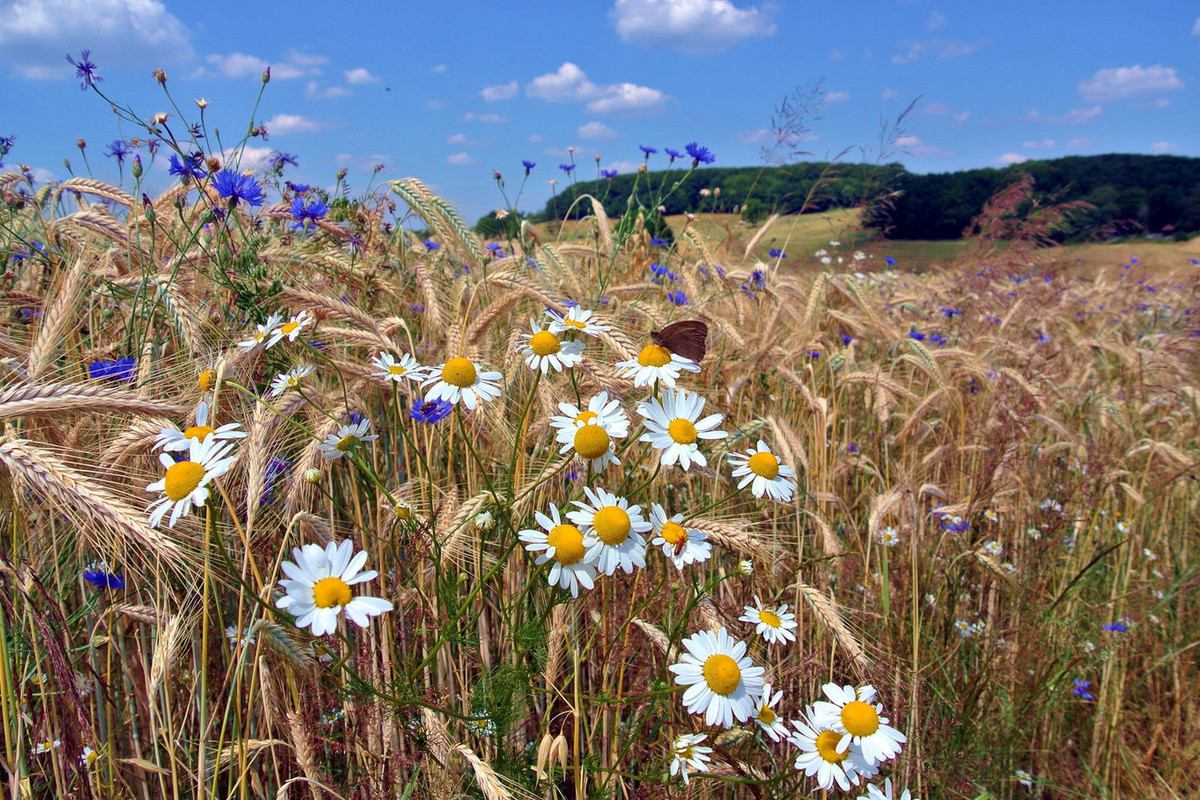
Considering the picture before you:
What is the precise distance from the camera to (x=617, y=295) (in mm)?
3240

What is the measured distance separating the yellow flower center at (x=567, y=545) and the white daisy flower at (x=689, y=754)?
466 millimetres

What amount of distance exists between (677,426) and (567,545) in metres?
0.34

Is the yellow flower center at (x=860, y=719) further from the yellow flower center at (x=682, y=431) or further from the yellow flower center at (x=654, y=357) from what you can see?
the yellow flower center at (x=654, y=357)

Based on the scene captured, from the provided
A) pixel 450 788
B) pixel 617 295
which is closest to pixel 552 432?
pixel 450 788

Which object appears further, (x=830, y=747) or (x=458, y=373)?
(x=458, y=373)

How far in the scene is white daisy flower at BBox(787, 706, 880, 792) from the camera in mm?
1259

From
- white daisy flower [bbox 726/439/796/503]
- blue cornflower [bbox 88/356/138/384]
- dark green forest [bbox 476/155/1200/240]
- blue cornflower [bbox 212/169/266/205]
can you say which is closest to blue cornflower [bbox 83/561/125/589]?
blue cornflower [bbox 88/356/138/384]

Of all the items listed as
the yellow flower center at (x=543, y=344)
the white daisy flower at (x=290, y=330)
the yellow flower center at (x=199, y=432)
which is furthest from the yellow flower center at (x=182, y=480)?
the yellow flower center at (x=543, y=344)

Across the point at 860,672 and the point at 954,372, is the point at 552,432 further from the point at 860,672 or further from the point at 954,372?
the point at 954,372

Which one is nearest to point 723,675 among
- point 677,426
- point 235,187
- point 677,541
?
point 677,541

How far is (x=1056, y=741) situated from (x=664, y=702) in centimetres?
159

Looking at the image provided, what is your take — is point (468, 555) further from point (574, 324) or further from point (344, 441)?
point (574, 324)

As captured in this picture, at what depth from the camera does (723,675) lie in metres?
1.19

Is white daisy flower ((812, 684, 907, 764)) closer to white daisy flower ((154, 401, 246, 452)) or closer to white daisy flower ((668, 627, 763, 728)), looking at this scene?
white daisy flower ((668, 627, 763, 728))
